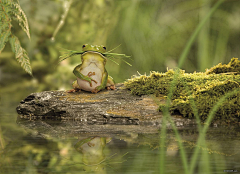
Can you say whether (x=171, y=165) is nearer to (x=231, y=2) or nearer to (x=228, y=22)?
(x=228, y=22)

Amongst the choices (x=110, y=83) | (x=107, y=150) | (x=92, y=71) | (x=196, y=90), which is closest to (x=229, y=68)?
(x=196, y=90)

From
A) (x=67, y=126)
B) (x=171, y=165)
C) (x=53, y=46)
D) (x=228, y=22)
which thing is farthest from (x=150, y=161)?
(x=53, y=46)

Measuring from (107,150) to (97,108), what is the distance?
1.03 metres

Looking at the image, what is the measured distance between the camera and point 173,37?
3.81 m

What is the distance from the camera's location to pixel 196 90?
2.52m

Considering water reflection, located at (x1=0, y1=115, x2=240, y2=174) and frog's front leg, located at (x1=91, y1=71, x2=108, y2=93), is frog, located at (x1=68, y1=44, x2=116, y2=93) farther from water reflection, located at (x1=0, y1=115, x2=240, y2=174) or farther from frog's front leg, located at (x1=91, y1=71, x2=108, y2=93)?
water reflection, located at (x1=0, y1=115, x2=240, y2=174)

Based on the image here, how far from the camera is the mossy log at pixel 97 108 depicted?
2.34 m

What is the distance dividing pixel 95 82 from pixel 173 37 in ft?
5.06

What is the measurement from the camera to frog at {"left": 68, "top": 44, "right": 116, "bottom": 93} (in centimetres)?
269

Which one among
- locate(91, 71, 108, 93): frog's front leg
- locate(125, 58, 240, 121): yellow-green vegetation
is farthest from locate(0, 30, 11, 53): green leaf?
locate(125, 58, 240, 121): yellow-green vegetation

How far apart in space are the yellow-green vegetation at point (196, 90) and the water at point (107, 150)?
0.77 ft

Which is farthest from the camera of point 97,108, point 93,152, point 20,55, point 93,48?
point 20,55

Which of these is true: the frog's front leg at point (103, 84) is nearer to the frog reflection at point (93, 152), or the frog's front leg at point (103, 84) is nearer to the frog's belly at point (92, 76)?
the frog's belly at point (92, 76)

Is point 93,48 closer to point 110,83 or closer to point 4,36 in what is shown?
point 110,83
